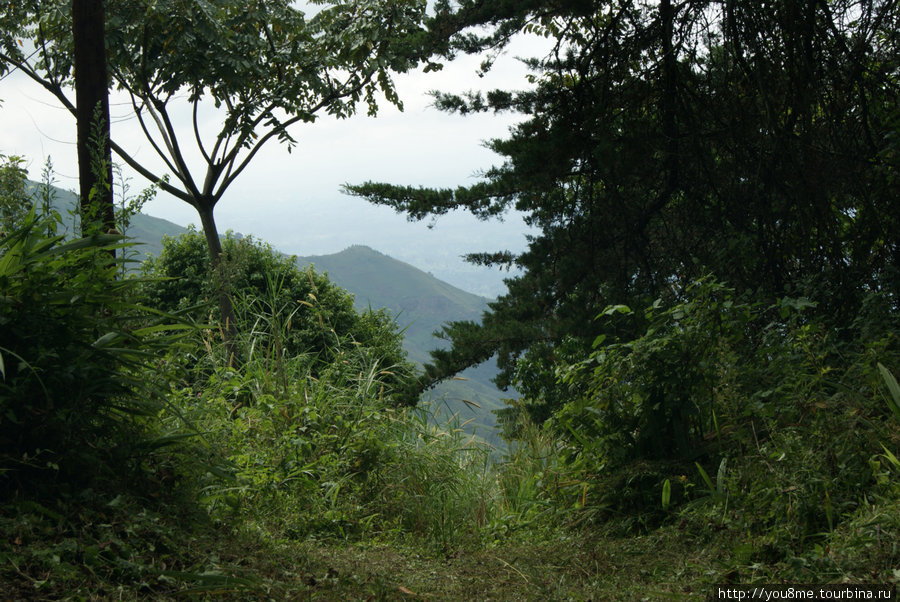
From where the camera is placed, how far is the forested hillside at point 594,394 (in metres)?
2.54

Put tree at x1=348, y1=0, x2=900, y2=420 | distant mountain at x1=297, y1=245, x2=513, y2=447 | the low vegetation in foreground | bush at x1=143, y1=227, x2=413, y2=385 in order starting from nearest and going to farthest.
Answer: the low vegetation in foreground, tree at x1=348, y1=0, x2=900, y2=420, bush at x1=143, y1=227, x2=413, y2=385, distant mountain at x1=297, y1=245, x2=513, y2=447

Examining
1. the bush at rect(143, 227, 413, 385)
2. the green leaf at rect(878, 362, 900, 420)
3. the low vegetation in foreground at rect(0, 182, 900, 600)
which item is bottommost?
the low vegetation in foreground at rect(0, 182, 900, 600)

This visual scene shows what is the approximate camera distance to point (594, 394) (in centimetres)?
399

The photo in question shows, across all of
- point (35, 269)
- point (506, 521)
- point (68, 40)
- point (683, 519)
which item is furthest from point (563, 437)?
point (68, 40)

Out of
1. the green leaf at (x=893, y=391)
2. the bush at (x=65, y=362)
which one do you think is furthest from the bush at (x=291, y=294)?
the green leaf at (x=893, y=391)

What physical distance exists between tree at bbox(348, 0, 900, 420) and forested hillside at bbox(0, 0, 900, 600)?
0.09 ft

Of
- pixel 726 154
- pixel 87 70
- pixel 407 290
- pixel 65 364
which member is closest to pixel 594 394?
pixel 726 154

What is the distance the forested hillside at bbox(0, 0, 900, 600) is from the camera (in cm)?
254

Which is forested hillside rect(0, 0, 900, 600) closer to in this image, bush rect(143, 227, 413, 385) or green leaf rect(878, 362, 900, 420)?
green leaf rect(878, 362, 900, 420)

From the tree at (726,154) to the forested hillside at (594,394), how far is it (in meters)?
0.03

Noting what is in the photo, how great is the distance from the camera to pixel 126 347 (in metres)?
2.89

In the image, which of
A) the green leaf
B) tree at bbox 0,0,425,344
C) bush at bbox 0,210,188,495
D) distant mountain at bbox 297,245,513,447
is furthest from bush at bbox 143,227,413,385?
distant mountain at bbox 297,245,513,447

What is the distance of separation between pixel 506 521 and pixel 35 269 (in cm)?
292

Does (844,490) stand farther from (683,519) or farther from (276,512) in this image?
(276,512)
